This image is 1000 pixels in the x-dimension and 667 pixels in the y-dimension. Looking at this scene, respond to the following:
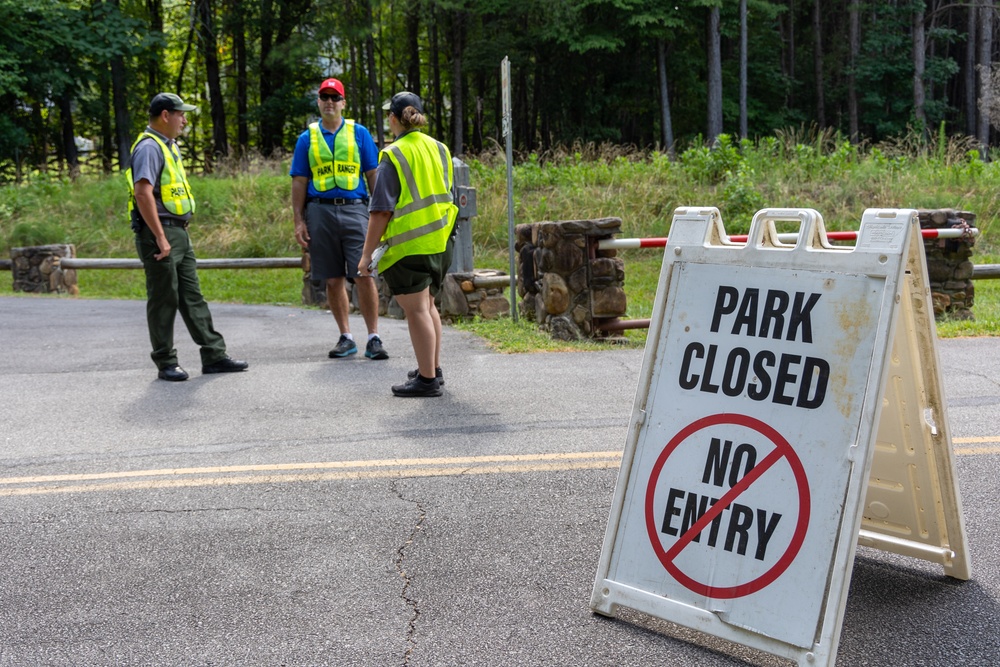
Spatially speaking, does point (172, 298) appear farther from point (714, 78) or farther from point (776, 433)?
point (714, 78)

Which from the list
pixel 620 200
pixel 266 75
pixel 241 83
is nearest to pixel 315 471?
pixel 620 200

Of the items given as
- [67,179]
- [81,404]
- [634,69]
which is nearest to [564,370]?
[81,404]

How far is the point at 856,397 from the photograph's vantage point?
9.01 feet

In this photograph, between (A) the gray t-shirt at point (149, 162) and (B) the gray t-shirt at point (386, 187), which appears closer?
(B) the gray t-shirt at point (386, 187)

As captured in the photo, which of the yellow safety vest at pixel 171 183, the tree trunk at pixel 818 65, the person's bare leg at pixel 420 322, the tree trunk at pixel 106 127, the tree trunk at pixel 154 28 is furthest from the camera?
the tree trunk at pixel 818 65

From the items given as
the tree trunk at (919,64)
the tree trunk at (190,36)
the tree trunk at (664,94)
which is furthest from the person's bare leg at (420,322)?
the tree trunk at (919,64)

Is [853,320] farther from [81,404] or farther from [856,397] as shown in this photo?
[81,404]

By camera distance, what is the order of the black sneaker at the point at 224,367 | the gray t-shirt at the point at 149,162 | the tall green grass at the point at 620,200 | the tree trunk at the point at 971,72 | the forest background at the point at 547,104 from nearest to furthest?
the gray t-shirt at the point at 149,162, the black sneaker at the point at 224,367, the tall green grass at the point at 620,200, the forest background at the point at 547,104, the tree trunk at the point at 971,72

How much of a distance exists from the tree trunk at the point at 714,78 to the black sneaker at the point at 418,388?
88.1 feet

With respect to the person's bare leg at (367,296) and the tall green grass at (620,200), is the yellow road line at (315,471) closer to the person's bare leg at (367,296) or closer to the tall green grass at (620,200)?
the person's bare leg at (367,296)

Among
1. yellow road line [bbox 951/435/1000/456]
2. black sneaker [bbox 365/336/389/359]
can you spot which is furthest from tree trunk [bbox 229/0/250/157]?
yellow road line [bbox 951/435/1000/456]

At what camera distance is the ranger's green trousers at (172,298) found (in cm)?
699

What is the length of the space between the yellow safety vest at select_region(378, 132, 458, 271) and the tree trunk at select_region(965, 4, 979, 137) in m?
37.3

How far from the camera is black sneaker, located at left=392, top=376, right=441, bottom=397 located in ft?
21.1
